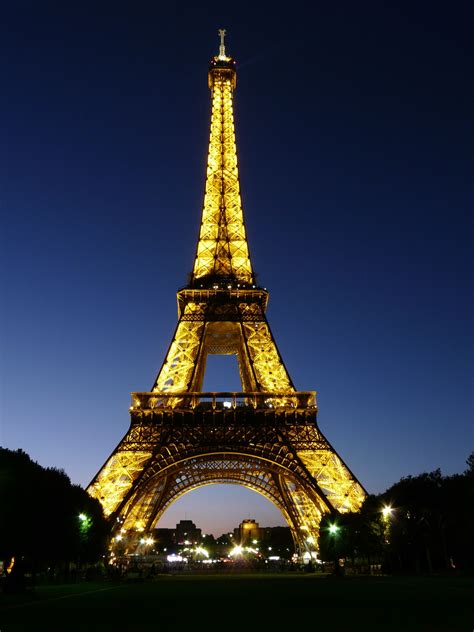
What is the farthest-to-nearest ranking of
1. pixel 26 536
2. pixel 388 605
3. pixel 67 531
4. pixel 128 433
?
pixel 128 433
pixel 67 531
pixel 26 536
pixel 388 605

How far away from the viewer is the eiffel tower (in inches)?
2010

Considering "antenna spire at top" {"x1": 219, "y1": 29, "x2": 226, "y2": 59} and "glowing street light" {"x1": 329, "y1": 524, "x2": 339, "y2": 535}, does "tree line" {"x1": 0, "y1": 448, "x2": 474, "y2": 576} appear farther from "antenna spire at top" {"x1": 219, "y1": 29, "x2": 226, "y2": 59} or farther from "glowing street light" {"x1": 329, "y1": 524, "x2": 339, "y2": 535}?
"antenna spire at top" {"x1": 219, "y1": 29, "x2": 226, "y2": 59}

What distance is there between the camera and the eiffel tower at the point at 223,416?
168 ft

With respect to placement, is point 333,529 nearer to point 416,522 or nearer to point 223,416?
point 416,522

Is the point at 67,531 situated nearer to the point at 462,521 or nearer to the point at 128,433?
the point at 128,433

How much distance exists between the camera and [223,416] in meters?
54.4

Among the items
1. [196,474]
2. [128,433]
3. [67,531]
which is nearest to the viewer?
[67,531]

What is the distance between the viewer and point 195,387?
197 ft

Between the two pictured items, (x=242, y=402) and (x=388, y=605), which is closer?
(x=388, y=605)

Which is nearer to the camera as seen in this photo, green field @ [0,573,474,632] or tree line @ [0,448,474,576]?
green field @ [0,573,474,632]

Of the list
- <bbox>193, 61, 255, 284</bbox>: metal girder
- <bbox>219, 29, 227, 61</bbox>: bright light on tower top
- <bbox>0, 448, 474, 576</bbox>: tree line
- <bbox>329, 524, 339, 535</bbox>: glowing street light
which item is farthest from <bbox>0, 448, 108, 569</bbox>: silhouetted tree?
<bbox>219, 29, 227, 61</bbox>: bright light on tower top

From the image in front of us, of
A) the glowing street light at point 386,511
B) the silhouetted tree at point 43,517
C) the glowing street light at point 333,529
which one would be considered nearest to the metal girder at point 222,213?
the glowing street light at point 333,529

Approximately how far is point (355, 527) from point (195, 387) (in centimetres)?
2022

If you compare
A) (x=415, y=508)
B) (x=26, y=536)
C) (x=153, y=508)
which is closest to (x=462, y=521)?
(x=415, y=508)
